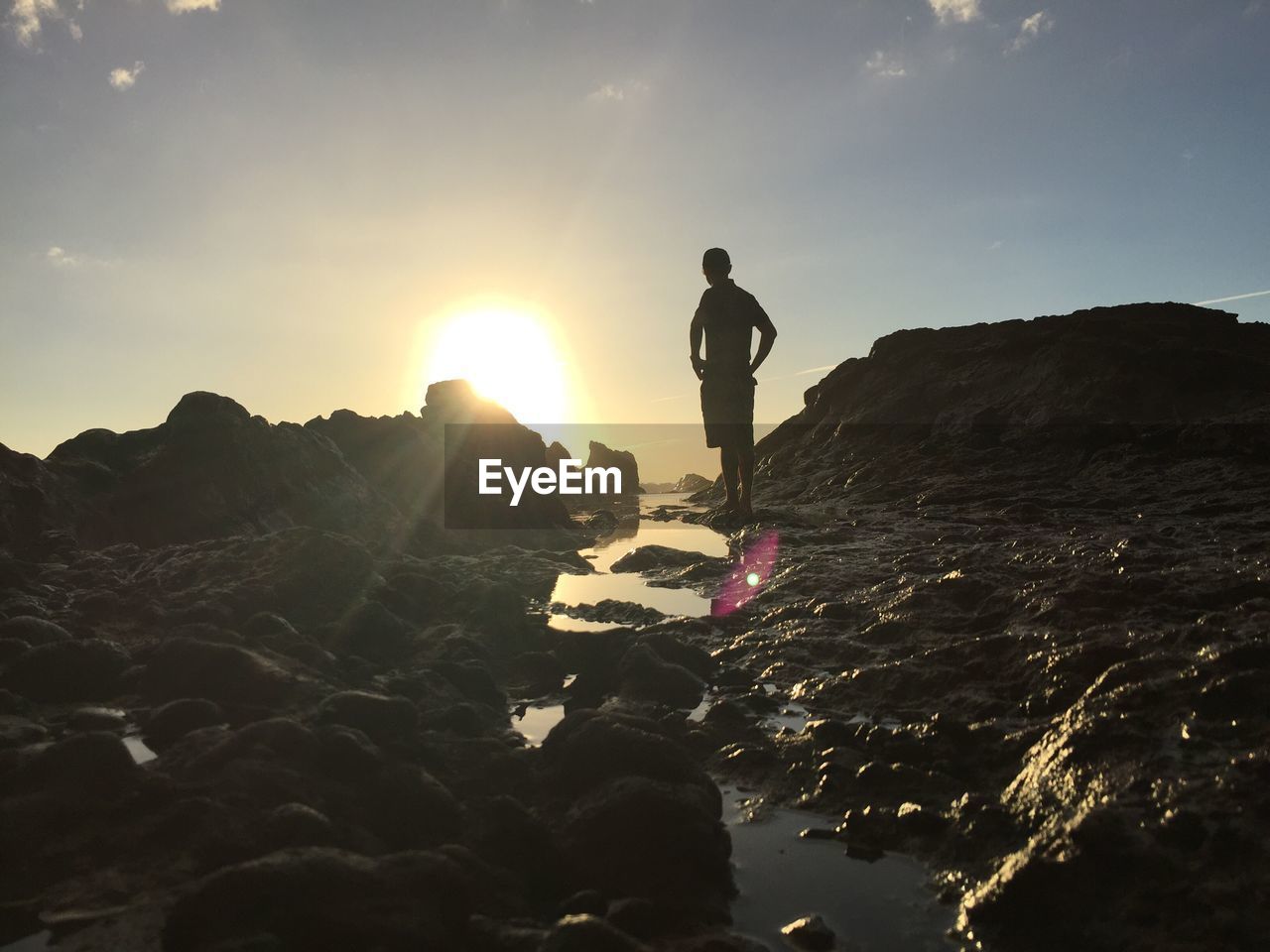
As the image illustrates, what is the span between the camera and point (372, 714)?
3.71 meters

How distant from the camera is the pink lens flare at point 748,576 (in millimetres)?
6883

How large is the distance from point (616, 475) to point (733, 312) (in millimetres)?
21993

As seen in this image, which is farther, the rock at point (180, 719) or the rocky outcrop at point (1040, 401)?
the rocky outcrop at point (1040, 401)

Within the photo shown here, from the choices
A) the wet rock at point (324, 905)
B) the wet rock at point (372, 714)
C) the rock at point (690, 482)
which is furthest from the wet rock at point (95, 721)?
the rock at point (690, 482)

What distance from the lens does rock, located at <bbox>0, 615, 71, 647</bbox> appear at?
4.87 metres

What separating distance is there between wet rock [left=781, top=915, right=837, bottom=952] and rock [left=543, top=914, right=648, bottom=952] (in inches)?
17.1

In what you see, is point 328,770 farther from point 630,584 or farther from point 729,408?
point 729,408

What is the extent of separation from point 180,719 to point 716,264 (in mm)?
8880

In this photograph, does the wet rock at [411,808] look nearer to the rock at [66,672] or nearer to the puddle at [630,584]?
the rock at [66,672]

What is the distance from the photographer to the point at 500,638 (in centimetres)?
591

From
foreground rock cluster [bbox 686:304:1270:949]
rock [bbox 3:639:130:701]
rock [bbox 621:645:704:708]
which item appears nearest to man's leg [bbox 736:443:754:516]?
foreground rock cluster [bbox 686:304:1270:949]

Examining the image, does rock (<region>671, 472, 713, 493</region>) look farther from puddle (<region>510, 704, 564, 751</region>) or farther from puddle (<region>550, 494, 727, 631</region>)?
puddle (<region>510, 704, 564, 751</region>)

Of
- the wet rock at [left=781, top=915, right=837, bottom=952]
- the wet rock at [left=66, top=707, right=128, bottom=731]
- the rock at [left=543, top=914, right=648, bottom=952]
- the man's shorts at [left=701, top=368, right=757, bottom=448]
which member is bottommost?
the wet rock at [left=781, top=915, right=837, bottom=952]

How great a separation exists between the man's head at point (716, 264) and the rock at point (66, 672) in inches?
333
